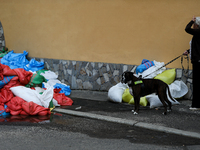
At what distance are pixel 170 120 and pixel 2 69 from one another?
13.1 feet

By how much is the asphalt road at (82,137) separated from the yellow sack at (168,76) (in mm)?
2167

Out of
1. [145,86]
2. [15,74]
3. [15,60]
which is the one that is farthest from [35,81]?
[15,60]

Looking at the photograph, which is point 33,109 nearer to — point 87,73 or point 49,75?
point 87,73

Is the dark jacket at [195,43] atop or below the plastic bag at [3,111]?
atop

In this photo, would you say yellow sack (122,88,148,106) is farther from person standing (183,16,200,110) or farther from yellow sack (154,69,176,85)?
person standing (183,16,200,110)

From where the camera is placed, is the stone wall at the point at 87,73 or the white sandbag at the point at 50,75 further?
the white sandbag at the point at 50,75

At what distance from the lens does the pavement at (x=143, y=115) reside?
16.8ft

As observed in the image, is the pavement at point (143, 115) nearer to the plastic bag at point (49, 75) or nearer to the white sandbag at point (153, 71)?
the white sandbag at point (153, 71)

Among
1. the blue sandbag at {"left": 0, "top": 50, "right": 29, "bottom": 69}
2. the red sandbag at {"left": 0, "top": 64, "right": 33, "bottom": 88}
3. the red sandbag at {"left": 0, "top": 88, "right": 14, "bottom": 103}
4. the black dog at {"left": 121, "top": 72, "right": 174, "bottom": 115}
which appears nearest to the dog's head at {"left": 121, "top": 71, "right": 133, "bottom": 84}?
the black dog at {"left": 121, "top": 72, "right": 174, "bottom": 115}

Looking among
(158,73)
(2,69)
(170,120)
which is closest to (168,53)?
(158,73)

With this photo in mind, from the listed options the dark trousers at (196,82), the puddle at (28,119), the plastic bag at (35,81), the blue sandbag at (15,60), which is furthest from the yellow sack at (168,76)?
the blue sandbag at (15,60)

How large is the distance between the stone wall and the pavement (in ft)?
2.93

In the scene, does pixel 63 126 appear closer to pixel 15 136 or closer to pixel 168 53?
pixel 15 136

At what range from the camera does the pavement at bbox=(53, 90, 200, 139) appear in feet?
16.8
